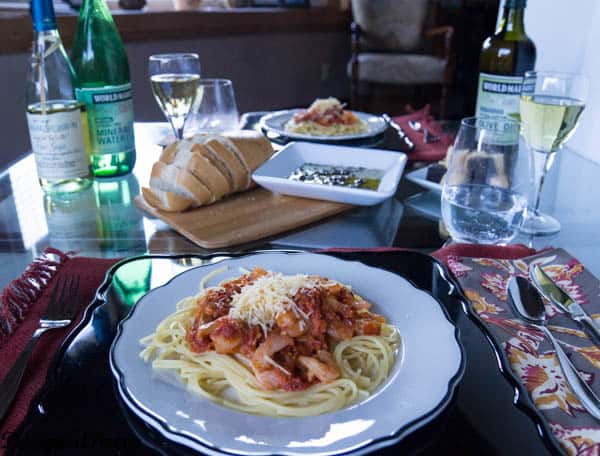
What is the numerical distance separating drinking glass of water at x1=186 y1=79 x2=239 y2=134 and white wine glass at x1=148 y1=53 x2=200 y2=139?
4.8 inches

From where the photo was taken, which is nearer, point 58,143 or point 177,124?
point 58,143

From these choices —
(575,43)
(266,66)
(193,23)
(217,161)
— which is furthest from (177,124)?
(266,66)

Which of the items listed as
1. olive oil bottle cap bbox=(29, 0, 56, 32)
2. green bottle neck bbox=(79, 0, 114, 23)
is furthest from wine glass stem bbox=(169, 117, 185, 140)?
olive oil bottle cap bbox=(29, 0, 56, 32)

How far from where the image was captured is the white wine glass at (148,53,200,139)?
1783mm

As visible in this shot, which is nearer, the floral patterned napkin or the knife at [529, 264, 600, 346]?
the floral patterned napkin

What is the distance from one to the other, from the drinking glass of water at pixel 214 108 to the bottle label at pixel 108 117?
1.27 feet

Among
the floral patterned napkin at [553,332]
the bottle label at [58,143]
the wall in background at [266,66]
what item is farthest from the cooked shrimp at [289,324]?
the wall in background at [266,66]

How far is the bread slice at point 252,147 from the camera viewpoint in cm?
160

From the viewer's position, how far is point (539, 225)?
4.42ft

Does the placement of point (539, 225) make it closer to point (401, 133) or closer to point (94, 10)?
point (401, 133)

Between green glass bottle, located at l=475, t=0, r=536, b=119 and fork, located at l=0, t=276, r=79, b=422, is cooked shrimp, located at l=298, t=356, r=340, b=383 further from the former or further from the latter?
green glass bottle, located at l=475, t=0, r=536, b=119

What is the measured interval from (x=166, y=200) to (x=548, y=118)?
1.00 m

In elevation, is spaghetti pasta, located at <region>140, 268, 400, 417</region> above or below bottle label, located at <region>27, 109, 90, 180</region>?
below

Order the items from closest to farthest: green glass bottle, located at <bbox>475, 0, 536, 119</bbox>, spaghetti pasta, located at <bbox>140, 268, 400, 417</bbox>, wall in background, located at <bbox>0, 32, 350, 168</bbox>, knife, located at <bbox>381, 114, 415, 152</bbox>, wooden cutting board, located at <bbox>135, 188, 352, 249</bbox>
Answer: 1. spaghetti pasta, located at <bbox>140, 268, 400, 417</bbox>
2. wooden cutting board, located at <bbox>135, 188, 352, 249</bbox>
3. green glass bottle, located at <bbox>475, 0, 536, 119</bbox>
4. knife, located at <bbox>381, 114, 415, 152</bbox>
5. wall in background, located at <bbox>0, 32, 350, 168</bbox>
